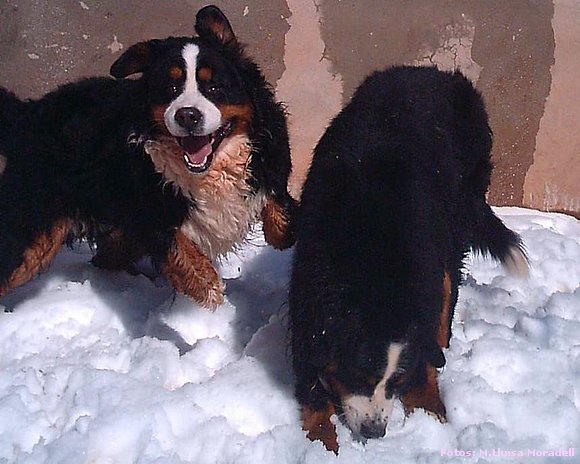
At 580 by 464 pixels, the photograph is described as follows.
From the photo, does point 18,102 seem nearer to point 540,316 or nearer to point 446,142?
point 446,142

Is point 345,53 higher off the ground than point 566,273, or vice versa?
point 345,53

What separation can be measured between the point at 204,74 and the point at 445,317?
58.7 inches

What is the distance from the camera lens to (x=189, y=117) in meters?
3.03

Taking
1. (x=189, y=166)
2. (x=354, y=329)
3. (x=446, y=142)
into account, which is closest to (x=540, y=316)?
(x=446, y=142)

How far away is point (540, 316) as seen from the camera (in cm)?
360

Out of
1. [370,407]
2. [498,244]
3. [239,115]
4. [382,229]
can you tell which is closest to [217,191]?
[239,115]

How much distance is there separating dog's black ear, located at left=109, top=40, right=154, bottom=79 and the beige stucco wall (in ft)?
4.26

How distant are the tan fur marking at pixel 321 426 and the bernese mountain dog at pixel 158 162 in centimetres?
79

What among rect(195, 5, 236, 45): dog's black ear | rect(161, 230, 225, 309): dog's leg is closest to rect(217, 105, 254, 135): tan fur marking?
rect(195, 5, 236, 45): dog's black ear

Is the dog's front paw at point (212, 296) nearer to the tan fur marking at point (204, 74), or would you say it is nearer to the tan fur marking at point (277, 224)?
the tan fur marking at point (277, 224)

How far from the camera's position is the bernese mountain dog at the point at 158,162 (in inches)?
127

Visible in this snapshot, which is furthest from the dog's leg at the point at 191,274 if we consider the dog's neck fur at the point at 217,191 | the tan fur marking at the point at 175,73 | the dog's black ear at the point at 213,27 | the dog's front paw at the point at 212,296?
the dog's black ear at the point at 213,27

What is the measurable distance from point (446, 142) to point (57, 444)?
2.13m

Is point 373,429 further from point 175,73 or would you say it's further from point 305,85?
point 305,85
